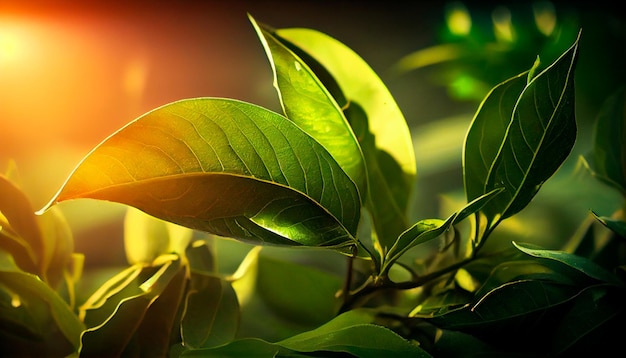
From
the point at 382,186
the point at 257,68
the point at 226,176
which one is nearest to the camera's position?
Result: the point at 226,176

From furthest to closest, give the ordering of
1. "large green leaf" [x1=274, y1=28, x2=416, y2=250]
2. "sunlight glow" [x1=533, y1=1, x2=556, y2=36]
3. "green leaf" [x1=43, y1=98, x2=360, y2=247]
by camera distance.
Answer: "sunlight glow" [x1=533, y1=1, x2=556, y2=36]
"large green leaf" [x1=274, y1=28, x2=416, y2=250]
"green leaf" [x1=43, y1=98, x2=360, y2=247]

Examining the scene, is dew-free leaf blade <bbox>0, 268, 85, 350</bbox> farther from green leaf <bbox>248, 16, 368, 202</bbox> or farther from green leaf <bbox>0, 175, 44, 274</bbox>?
green leaf <bbox>248, 16, 368, 202</bbox>

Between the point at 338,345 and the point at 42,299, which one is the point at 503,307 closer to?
the point at 338,345

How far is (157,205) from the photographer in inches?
10.6

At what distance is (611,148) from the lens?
0.43 metres

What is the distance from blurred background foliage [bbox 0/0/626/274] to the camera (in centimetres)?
48

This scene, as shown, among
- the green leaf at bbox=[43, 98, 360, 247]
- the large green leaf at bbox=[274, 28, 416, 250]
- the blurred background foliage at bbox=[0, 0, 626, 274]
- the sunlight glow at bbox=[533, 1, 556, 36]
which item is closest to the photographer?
the green leaf at bbox=[43, 98, 360, 247]

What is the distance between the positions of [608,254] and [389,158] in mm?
198

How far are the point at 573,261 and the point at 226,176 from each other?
7.5 inches

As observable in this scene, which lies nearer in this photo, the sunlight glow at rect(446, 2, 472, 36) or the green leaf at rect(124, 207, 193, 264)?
the green leaf at rect(124, 207, 193, 264)

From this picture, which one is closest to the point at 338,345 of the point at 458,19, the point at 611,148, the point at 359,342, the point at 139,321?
the point at 359,342

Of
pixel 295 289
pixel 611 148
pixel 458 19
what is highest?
pixel 458 19

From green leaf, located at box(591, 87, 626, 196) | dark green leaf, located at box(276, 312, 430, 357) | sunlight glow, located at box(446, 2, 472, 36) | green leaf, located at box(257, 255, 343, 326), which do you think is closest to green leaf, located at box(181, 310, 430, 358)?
dark green leaf, located at box(276, 312, 430, 357)

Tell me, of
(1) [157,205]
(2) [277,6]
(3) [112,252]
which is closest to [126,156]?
(1) [157,205]
